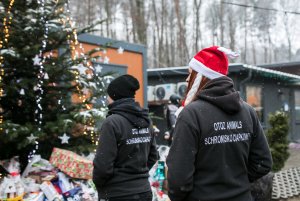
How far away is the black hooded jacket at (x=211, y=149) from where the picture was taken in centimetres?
243

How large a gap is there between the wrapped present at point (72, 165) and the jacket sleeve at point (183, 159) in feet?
12.0

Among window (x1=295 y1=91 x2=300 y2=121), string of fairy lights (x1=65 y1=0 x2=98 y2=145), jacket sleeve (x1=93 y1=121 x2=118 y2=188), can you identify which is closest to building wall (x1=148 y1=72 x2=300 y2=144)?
window (x1=295 y1=91 x2=300 y2=121)

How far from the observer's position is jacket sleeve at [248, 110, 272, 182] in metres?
2.79

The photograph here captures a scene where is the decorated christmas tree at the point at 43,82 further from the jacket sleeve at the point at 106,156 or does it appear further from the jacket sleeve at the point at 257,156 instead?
the jacket sleeve at the point at 257,156

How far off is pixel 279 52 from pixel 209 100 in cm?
4484

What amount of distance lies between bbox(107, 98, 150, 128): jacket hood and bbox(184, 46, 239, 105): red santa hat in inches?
53.6

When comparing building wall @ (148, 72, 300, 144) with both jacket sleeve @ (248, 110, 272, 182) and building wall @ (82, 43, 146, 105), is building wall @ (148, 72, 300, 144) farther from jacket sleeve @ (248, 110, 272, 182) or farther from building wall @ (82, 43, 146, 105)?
jacket sleeve @ (248, 110, 272, 182)

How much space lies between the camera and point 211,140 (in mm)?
2480

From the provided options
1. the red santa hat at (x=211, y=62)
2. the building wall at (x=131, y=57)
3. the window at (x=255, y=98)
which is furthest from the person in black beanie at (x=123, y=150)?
the window at (x=255, y=98)

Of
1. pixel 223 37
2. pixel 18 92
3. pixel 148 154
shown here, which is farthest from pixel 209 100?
pixel 223 37

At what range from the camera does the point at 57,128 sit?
6.09 metres

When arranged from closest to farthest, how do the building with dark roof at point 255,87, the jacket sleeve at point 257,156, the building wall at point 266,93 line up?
the jacket sleeve at point 257,156 < the building with dark roof at point 255,87 < the building wall at point 266,93

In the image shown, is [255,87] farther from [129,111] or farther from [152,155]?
[129,111]

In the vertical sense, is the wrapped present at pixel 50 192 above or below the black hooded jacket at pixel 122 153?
below
